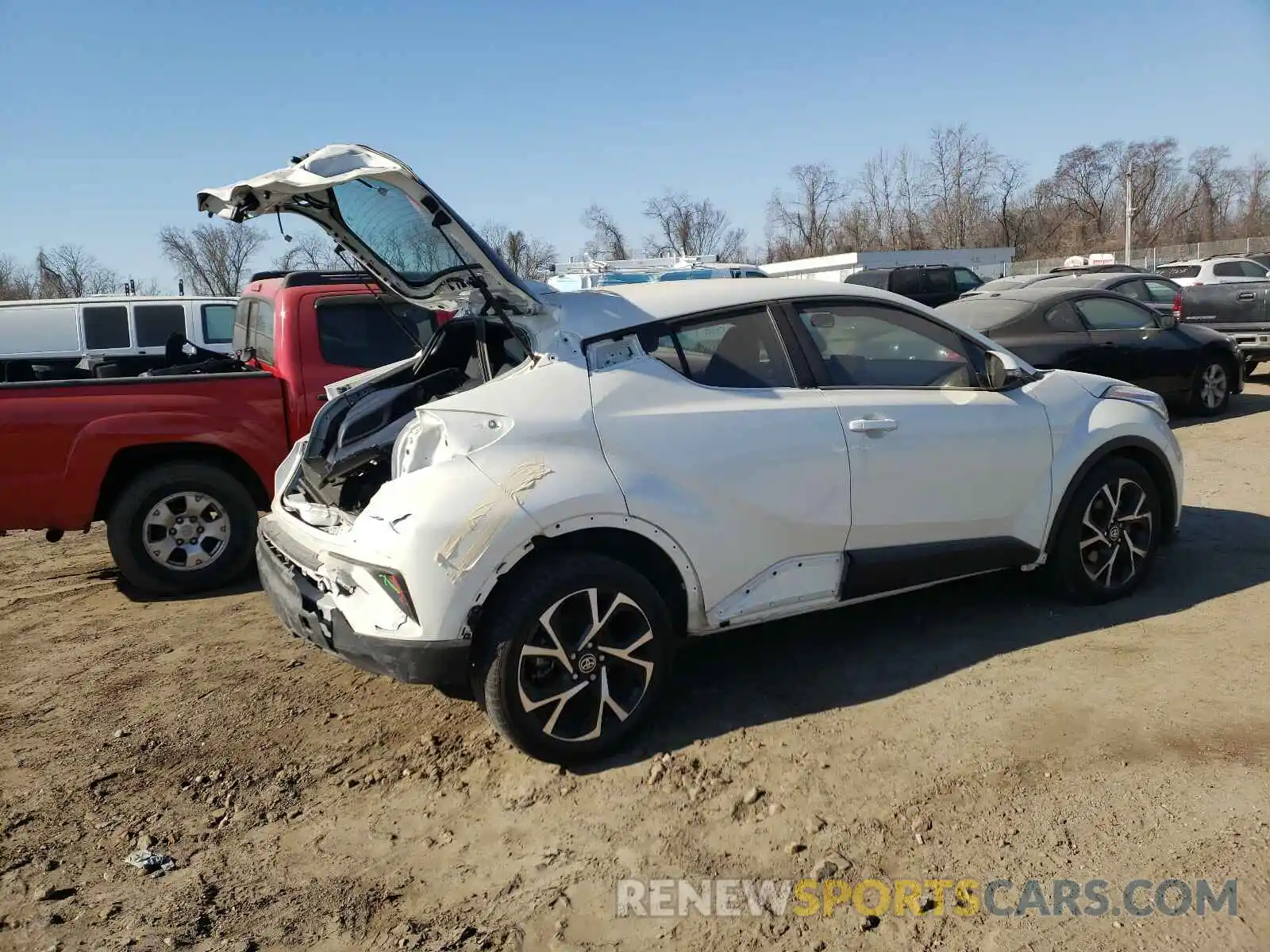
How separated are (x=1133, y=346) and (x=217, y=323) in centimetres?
1259

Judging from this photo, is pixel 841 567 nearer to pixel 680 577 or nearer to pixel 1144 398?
pixel 680 577

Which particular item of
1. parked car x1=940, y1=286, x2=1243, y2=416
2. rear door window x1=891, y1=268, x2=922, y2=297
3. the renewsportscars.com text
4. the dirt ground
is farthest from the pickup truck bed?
rear door window x1=891, y1=268, x2=922, y2=297

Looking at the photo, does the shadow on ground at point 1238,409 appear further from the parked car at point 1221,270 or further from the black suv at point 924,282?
the black suv at point 924,282

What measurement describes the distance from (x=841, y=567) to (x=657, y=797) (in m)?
1.32

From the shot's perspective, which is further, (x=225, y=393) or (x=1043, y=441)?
(x=225, y=393)

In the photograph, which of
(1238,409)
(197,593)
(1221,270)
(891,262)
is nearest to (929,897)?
(197,593)

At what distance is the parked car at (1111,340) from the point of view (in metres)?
9.71

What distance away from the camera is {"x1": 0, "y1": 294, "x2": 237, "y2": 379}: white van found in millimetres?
14578

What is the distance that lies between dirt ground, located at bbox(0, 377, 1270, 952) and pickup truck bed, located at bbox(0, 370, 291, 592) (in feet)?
2.78

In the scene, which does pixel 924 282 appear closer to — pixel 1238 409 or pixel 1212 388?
pixel 1238 409

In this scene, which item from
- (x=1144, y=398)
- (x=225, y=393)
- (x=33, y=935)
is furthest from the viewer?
(x=225, y=393)

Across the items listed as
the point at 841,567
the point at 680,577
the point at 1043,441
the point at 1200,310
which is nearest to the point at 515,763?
the point at 680,577

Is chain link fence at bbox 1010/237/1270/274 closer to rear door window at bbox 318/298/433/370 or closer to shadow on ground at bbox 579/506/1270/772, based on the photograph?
shadow on ground at bbox 579/506/1270/772

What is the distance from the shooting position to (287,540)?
409cm
